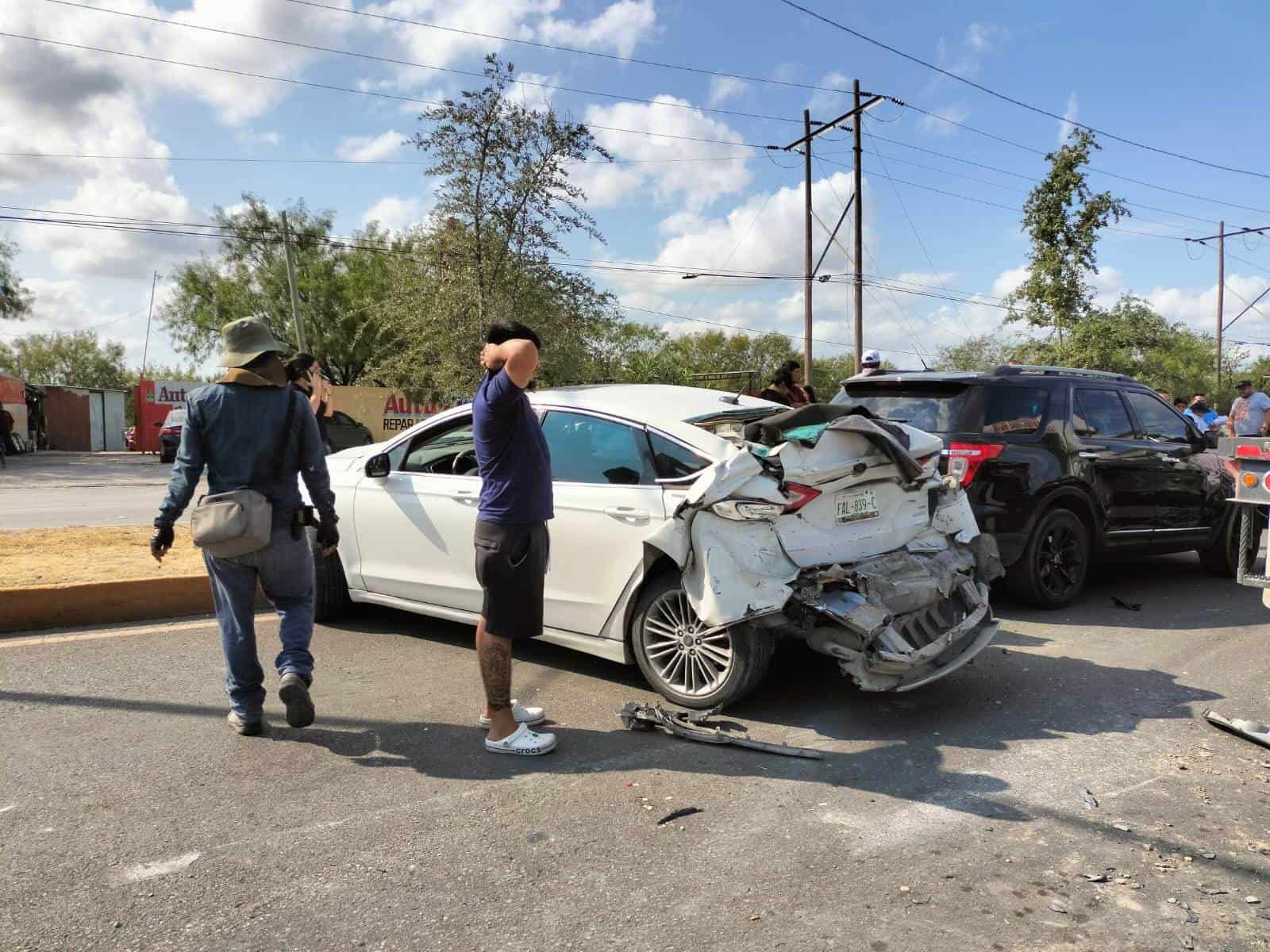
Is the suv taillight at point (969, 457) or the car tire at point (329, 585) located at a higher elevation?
the suv taillight at point (969, 457)

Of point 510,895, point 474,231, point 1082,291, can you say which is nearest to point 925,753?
point 510,895

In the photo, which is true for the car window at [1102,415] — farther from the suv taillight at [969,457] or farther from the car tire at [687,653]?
the car tire at [687,653]

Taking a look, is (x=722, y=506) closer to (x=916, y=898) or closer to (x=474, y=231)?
(x=916, y=898)

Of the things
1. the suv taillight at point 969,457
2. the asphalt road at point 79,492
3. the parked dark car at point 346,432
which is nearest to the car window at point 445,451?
the suv taillight at point 969,457

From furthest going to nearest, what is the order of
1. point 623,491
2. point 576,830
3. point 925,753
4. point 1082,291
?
point 1082,291, point 623,491, point 925,753, point 576,830

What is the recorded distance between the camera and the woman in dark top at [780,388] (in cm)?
882

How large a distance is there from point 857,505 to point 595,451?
1352 mm

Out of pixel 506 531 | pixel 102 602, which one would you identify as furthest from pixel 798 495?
pixel 102 602

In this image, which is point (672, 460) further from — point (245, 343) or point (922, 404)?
point (922, 404)

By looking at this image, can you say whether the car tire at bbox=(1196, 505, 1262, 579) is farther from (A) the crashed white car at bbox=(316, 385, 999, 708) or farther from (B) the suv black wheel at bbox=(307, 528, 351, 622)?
(B) the suv black wheel at bbox=(307, 528, 351, 622)

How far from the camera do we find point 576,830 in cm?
320

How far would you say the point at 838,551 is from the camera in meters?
4.44

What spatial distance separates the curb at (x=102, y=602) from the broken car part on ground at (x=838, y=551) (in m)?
3.80

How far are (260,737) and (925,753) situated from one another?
2.87 meters
